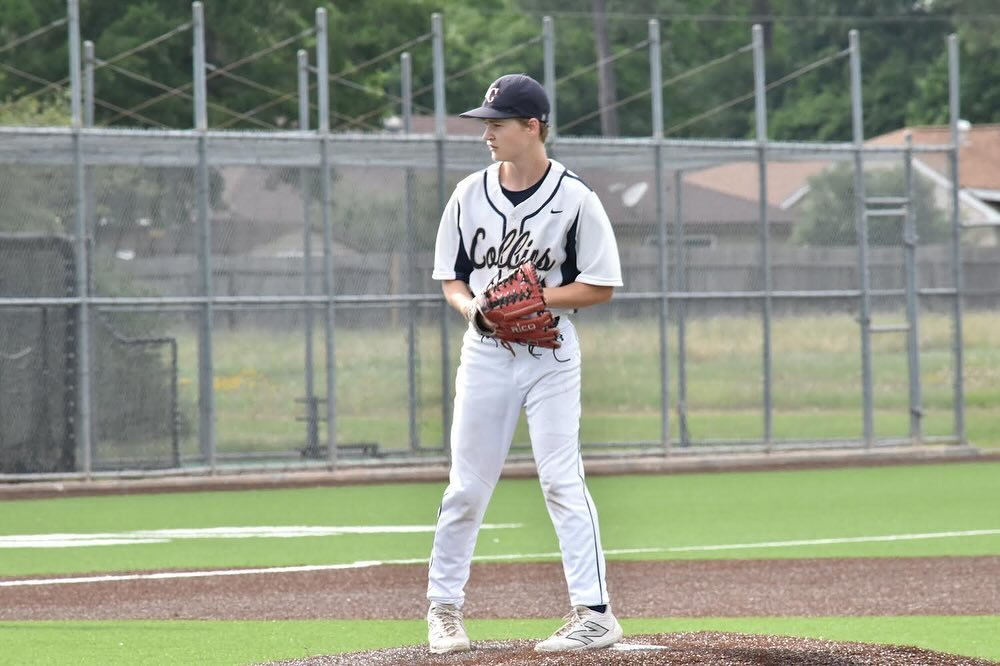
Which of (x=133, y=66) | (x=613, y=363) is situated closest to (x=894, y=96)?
(x=133, y=66)

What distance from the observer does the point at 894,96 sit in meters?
54.0

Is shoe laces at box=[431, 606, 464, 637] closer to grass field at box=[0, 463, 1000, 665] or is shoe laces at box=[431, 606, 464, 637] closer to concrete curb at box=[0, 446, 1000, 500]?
grass field at box=[0, 463, 1000, 665]

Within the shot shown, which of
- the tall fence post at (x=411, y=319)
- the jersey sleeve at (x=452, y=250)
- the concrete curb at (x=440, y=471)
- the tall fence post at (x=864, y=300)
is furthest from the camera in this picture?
the tall fence post at (x=864, y=300)

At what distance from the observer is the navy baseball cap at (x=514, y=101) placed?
6488 mm

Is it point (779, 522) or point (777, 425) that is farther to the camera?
point (777, 425)

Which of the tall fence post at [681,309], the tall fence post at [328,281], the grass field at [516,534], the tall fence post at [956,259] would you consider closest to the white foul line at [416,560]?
the grass field at [516,534]

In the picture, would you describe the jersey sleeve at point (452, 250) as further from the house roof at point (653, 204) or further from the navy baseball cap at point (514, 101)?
the house roof at point (653, 204)

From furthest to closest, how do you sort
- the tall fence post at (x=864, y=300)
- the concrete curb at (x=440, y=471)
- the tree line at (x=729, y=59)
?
1. the tree line at (x=729, y=59)
2. the tall fence post at (x=864, y=300)
3. the concrete curb at (x=440, y=471)

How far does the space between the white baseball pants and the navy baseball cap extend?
798mm

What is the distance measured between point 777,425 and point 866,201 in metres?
3.75

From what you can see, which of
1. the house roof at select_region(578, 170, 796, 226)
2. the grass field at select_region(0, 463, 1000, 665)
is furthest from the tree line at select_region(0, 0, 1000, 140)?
the grass field at select_region(0, 463, 1000, 665)

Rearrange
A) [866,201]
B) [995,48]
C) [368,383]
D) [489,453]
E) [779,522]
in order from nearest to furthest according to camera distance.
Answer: [489,453] < [779,522] < [368,383] < [866,201] < [995,48]

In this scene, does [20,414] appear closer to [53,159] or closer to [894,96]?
[53,159]

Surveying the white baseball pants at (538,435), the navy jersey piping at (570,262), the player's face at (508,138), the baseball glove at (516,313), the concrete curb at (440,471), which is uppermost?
the player's face at (508,138)
